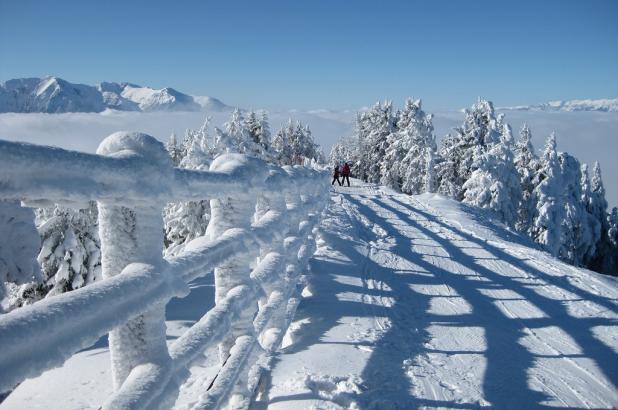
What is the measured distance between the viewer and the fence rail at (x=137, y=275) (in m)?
1.17

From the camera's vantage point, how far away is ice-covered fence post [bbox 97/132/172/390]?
1.71 metres

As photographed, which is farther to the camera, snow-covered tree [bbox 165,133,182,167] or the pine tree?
the pine tree

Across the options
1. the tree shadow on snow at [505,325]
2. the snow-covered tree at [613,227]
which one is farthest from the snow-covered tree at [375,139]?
the tree shadow on snow at [505,325]

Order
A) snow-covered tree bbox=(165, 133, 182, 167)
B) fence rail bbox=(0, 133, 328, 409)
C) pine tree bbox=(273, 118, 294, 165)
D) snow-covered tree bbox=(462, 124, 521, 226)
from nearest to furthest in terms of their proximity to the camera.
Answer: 1. fence rail bbox=(0, 133, 328, 409)
2. snow-covered tree bbox=(462, 124, 521, 226)
3. snow-covered tree bbox=(165, 133, 182, 167)
4. pine tree bbox=(273, 118, 294, 165)

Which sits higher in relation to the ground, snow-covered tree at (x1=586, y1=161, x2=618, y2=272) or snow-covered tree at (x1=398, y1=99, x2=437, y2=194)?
snow-covered tree at (x1=398, y1=99, x2=437, y2=194)

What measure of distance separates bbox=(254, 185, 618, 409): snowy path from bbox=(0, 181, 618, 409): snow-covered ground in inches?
0.5

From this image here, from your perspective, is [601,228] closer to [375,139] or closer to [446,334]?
[375,139]

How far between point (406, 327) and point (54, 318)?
3586 millimetres

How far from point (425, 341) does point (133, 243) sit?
3.02 meters

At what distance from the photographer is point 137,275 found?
1639 millimetres

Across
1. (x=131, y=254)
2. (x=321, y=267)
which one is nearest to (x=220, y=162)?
(x=131, y=254)

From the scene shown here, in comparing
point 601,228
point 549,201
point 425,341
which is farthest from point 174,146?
point 425,341

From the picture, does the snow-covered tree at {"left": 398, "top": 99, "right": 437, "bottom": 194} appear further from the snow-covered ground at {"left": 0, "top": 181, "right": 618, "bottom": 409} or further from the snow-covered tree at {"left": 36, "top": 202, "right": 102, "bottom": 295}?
the snow-covered ground at {"left": 0, "top": 181, "right": 618, "bottom": 409}

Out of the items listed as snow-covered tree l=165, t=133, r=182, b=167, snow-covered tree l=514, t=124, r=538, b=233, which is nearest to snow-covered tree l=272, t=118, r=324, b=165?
snow-covered tree l=165, t=133, r=182, b=167
